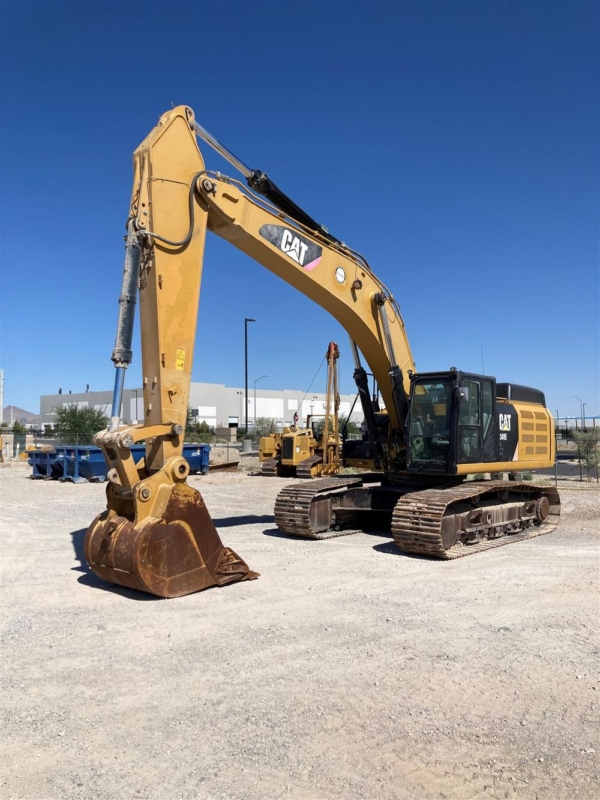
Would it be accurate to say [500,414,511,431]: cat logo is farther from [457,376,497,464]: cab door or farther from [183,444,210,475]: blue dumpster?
Answer: [183,444,210,475]: blue dumpster

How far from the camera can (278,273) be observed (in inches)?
370

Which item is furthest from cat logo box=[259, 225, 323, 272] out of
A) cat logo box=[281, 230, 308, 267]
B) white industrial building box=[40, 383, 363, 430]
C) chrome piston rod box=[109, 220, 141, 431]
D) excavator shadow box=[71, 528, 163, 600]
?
white industrial building box=[40, 383, 363, 430]

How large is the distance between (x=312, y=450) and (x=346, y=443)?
37.2 feet

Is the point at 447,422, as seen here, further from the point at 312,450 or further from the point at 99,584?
the point at 312,450

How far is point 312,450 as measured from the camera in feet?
77.7

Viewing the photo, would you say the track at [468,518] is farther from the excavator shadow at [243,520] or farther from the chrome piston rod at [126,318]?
the chrome piston rod at [126,318]

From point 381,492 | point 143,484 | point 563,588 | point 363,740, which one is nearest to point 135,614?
point 143,484

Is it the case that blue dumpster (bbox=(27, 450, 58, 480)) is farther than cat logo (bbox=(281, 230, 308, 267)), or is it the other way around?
blue dumpster (bbox=(27, 450, 58, 480))

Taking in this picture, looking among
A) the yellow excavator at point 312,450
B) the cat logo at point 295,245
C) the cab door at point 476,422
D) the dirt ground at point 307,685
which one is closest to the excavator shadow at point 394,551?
the dirt ground at point 307,685

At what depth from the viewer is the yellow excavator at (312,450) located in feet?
71.5

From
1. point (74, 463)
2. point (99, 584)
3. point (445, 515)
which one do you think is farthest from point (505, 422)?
point (74, 463)

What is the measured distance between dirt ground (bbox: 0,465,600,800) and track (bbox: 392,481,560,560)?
2.19ft

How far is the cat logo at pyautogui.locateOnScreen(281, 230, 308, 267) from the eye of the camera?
902 centimetres

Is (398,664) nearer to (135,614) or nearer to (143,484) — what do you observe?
(135,614)
